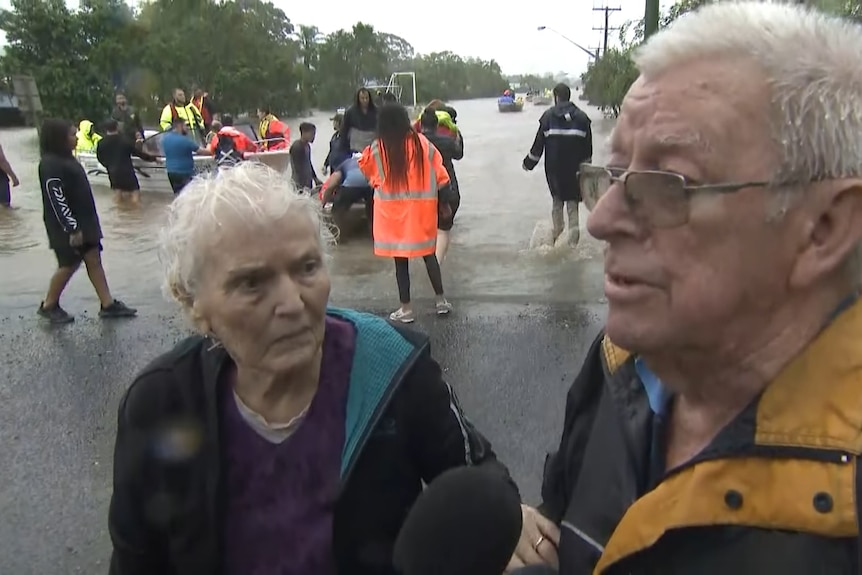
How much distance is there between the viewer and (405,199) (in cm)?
655

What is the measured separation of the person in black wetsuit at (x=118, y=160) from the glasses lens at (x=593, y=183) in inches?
547

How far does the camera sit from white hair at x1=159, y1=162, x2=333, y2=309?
1.76 meters

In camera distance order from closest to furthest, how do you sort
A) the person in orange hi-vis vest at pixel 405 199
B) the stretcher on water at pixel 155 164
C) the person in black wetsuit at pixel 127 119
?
1. the person in orange hi-vis vest at pixel 405 199
2. the stretcher on water at pixel 155 164
3. the person in black wetsuit at pixel 127 119

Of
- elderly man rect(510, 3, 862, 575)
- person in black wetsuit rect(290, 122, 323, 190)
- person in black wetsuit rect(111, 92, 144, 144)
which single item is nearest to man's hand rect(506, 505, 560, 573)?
elderly man rect(510, 3, 862, 575)

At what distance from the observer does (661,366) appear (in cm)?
133

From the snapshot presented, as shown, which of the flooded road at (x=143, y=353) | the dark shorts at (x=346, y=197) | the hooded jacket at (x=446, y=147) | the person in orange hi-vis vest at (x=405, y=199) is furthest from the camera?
the dark shorts at (x=346, y=197)

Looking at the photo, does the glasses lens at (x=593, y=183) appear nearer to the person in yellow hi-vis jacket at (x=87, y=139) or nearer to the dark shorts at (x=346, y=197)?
the dark shorts at (x=346, y=197)

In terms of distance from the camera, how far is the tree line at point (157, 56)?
3866 cm

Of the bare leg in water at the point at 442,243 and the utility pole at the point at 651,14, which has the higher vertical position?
the utility pole at the point at 651,14

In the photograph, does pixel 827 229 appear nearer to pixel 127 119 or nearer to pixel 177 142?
pixel 177 142

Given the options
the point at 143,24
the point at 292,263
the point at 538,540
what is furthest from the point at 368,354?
the point at 143,24

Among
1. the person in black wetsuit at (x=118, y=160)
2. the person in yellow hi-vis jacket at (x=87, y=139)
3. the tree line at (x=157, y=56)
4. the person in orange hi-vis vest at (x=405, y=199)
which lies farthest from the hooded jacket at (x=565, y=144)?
the tree line at (x=157, y=56)

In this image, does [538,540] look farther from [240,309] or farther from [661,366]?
[240,309]

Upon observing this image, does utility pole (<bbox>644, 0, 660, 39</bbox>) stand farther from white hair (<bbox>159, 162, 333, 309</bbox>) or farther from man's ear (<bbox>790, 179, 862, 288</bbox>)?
man's ear (<bbox>790, 179, 862, 288</bbox>)
